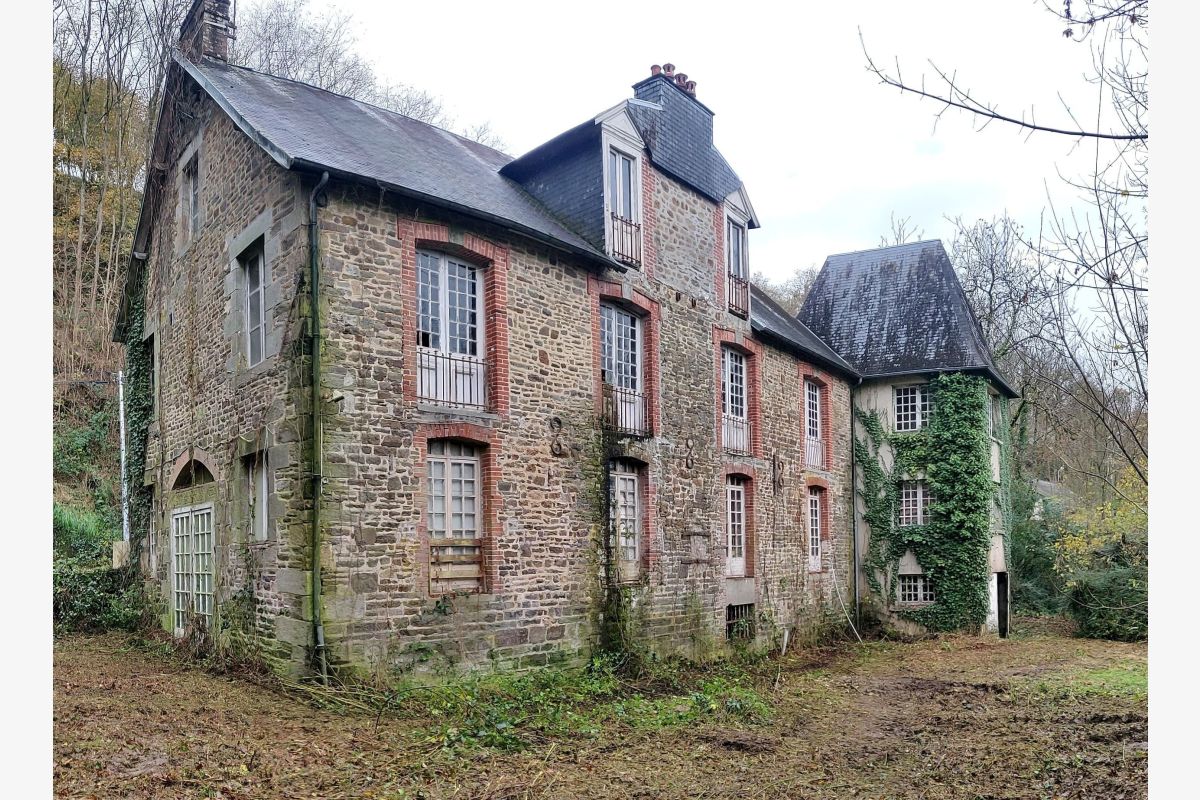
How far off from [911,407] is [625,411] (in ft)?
33.4

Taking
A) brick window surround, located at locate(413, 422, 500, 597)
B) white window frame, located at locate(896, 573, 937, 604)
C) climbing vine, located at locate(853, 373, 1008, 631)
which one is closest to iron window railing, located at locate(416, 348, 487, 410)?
brick window surround, located at locate(413, 422, 500, 597)

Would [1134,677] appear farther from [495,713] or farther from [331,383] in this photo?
[331,383]

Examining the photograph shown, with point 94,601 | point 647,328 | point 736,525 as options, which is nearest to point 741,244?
point 647,328

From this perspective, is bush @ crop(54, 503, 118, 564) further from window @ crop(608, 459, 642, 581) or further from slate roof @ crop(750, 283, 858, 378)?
slate roof @ crop(750, 283, 858, 378)

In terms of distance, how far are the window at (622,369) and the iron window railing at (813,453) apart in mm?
6256

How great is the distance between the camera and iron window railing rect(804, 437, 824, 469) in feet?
61.7

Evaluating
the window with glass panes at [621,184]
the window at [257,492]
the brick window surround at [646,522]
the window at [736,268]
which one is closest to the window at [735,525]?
the brick window surround at [646,522]

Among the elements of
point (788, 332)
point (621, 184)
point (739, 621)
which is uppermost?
point (621, 184)

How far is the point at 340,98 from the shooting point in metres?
13.7

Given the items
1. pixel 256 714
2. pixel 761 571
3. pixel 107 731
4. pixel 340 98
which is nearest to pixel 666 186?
pixel 340 98

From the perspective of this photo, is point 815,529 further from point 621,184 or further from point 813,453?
point 621,184

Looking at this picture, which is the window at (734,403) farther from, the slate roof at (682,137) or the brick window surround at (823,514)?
the slate roof at (682,137)

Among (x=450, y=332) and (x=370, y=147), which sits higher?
(x=370, y=147)

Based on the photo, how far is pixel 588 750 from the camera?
874cm
